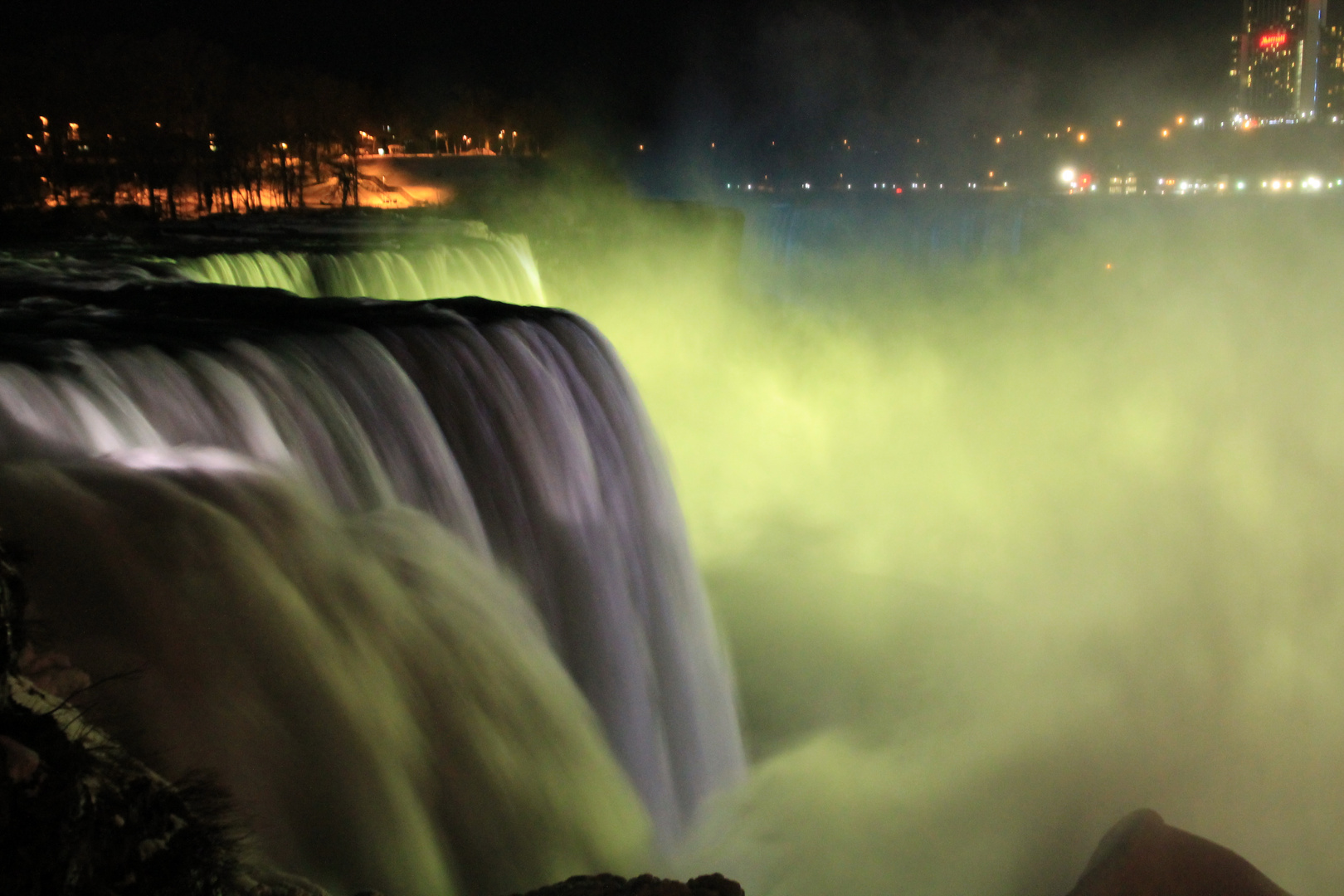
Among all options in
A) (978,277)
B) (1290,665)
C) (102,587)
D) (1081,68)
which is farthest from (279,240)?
(1081,68)

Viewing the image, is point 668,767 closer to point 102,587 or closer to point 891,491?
point 102,587

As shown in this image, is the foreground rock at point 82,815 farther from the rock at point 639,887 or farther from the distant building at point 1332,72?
the distant building at point 1332,72

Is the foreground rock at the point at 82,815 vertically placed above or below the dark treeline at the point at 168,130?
below

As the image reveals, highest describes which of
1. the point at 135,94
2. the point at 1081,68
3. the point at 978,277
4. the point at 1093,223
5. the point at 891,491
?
the point at 1081,68

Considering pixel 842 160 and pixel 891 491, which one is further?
pixel 842 160

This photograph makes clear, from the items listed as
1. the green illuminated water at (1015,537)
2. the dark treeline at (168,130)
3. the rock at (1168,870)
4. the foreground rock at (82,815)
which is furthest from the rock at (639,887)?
the dark treeline at (168,130)

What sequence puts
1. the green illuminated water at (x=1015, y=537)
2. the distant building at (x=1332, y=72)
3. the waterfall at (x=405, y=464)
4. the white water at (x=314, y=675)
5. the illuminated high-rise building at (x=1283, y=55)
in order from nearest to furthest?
the white water at (x=314, y=675)
the waterfall at (x=405, y=464)
the green illuminated water at (x=1015, y=537)
the illuminated high-rise building at (x=1283, y=55)
the distant building at (x=1332, y=72)

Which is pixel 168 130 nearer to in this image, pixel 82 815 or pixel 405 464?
pixel 405 464

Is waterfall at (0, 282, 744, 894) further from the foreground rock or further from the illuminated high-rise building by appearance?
the illuminated high-rise building
